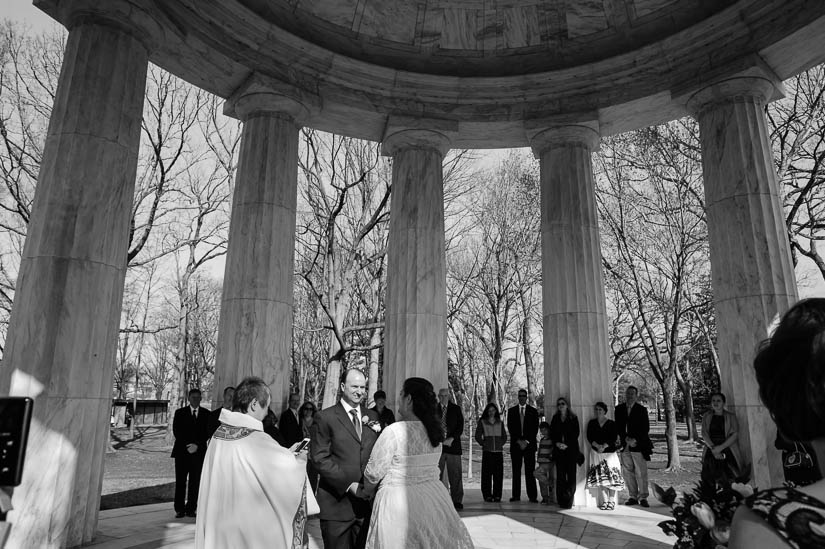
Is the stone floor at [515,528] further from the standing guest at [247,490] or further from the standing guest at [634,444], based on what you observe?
the standing guest at [247,490]

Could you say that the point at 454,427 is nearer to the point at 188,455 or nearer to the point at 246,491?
the point at 188,455

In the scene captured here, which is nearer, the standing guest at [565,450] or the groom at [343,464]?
the groom at [343,464]

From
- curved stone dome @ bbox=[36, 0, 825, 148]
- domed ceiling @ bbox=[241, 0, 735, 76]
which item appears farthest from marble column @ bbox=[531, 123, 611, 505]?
domed ceiling @ bbox=[241, 0, 735, 76]

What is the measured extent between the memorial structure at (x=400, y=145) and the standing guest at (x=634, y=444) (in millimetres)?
1351

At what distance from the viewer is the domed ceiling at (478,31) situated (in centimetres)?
2084

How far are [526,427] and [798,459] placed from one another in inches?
387

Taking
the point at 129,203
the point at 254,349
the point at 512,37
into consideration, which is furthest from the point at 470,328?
the point at 129,203

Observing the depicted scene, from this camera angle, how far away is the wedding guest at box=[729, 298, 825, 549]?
2.01 m

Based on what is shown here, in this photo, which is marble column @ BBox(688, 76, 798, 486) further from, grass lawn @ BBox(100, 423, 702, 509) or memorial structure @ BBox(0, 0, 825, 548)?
grass lawn @ BBox(100, 423, 702, 509)

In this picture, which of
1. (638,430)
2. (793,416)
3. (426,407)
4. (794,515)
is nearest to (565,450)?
(638,430)

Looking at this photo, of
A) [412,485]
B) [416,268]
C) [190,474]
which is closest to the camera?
[412,485]

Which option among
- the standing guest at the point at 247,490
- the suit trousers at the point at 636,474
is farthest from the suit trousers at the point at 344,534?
the suit trousers at the point at 636,474

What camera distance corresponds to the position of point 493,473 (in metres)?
20.7

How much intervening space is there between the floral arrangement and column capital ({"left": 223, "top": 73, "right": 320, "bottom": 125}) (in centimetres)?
1834
